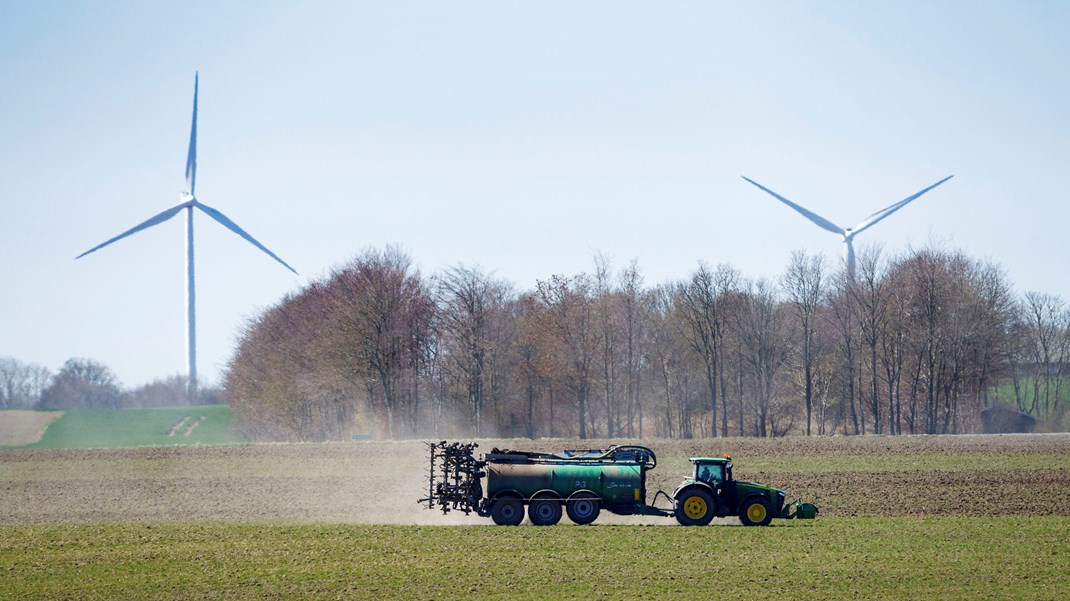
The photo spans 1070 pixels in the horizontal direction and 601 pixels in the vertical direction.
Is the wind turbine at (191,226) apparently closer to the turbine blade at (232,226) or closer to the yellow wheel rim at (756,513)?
the turbine blade at (232,226)

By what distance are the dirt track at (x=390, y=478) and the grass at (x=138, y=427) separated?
117ft

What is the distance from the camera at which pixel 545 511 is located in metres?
32.2

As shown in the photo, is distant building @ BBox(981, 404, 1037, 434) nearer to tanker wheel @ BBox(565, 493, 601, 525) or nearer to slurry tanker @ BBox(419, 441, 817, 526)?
slurry tanker @ BBox(419, 441, 817, 526)

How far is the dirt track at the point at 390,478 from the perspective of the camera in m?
38.2

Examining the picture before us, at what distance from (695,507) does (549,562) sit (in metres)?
7.93

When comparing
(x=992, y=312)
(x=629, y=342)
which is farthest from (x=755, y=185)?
(x=992, y=312)

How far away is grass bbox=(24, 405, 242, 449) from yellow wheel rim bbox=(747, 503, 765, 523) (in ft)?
251

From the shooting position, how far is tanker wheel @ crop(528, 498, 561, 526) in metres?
32.2

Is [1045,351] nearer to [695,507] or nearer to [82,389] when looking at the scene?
[695,507]

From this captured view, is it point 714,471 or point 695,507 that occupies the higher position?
point 714,471

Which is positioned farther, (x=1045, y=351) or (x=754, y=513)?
(x=1045, y=351)

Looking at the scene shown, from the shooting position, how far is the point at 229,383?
110m

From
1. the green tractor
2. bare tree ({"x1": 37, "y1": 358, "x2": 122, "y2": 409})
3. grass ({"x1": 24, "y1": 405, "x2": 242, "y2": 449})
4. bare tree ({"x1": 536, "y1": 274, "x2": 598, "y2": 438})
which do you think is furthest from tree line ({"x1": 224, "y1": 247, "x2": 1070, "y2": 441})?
bare tree ({"x1": 37, "y1": 358, "x2": 122, "y2": 409})

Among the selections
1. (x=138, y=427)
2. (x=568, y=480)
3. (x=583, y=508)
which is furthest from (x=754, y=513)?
(x=138, y=427)
